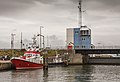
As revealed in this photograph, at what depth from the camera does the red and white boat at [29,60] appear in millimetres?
110500

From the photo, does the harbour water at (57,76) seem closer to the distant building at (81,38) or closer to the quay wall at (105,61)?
the quay wall at (105,61)

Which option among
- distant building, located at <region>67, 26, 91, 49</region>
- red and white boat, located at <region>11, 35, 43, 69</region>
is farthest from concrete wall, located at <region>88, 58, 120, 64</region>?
red and white boat, located at <region>11, 35, 43, 69</region>

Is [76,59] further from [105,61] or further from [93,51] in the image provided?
[105,61]

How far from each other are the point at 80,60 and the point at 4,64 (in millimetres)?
59868

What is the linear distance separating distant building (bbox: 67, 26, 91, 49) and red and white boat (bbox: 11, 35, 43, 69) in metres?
53.1

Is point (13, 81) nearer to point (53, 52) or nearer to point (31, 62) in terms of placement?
point (31, 62)

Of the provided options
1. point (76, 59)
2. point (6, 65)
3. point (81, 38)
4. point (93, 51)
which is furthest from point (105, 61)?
point (6, 65)

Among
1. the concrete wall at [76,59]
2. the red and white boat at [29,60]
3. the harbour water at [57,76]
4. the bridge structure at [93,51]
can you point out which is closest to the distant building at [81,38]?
the bridge structure at [93,51]

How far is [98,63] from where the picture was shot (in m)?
164

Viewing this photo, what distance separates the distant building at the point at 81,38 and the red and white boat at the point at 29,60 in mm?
53104

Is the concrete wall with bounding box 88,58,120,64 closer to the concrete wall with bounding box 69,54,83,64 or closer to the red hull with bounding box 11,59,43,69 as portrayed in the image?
the concrete wall with bounding box 69,54,83,64

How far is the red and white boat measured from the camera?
11050 cm

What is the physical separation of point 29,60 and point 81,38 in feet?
209

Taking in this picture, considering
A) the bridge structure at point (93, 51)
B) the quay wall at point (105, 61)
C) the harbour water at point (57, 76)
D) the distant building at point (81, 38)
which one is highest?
the distant building at point (81, 38)
